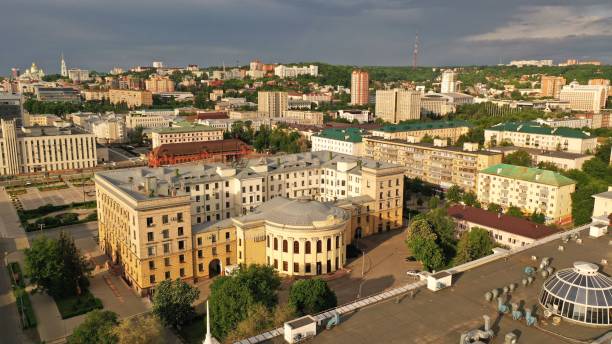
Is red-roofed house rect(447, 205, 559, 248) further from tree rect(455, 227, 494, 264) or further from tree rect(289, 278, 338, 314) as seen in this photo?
tree rect(289, 278, 338, 314)

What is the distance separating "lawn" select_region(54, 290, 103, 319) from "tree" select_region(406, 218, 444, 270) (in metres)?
34.1

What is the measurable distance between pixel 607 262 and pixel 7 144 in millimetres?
124050

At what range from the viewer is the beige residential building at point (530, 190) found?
240ft

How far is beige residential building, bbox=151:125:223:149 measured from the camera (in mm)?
140750

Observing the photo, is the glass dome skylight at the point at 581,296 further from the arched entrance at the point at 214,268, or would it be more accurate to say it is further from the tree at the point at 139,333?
the arched entrance at the point at 214,268

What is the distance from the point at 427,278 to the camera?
101ft

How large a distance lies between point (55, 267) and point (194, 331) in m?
17.0

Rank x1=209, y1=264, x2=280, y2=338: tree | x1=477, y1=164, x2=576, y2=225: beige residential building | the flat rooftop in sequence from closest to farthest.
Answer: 1. the flat rooftop
2. x1=209, y1=264, x2=280, y2=338: tree
3. x1=477, y1=164, x2=576, y2=225: beige residential building

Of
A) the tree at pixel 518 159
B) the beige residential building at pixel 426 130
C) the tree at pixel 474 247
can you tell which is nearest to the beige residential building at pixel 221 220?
the tree at pixel 474 247

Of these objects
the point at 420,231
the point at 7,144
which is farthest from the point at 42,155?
the point at 420,231

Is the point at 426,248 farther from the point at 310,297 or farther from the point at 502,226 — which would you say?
the point at 310,297

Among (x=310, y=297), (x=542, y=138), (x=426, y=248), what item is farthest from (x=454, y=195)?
(x=542, y=138)

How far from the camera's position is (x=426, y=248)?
5331 cm

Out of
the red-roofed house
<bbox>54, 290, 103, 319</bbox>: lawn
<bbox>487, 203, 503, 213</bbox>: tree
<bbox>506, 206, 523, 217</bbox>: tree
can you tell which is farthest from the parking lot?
<bbox>506, 206, 523, 217</bbox>: tree
